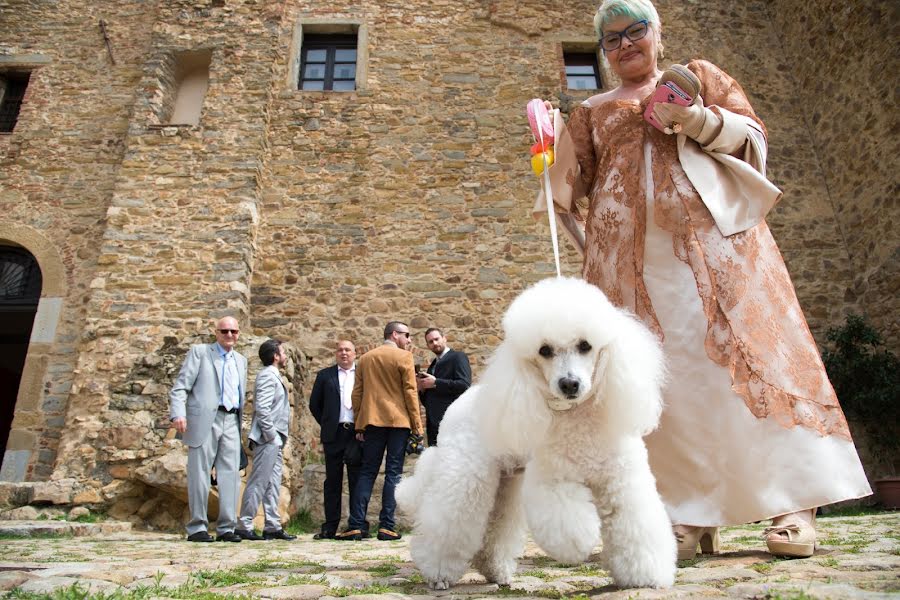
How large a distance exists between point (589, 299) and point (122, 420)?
5.52 meters

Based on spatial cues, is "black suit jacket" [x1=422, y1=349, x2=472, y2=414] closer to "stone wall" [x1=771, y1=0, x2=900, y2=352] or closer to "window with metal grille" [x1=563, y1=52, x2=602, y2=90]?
"window with metal grille" [x1=563, y1=52, x2=602, y2=90]

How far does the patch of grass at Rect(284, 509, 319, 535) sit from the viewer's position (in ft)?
17.9

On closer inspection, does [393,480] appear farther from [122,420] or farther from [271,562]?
[122,420]

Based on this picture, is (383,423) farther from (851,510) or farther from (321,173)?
(851,510)

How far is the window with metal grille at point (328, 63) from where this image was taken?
8.62m

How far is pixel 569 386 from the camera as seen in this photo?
1.58 m

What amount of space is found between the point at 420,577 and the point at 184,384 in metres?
2.91

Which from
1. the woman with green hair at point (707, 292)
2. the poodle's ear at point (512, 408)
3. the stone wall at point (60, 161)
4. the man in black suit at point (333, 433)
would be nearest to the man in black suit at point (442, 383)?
the man in black suit at point (333, 433)

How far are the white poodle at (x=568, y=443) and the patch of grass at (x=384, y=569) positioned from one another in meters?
0.48

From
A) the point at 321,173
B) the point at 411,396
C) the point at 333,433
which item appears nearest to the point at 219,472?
the point at 333,433

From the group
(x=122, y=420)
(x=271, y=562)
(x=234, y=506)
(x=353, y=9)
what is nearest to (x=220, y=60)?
(x=353, y=9)

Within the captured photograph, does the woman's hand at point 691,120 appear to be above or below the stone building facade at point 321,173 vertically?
below

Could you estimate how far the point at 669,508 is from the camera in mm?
2125

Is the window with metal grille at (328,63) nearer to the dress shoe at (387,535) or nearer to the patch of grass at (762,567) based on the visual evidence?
the dress shoe at (387,535)
